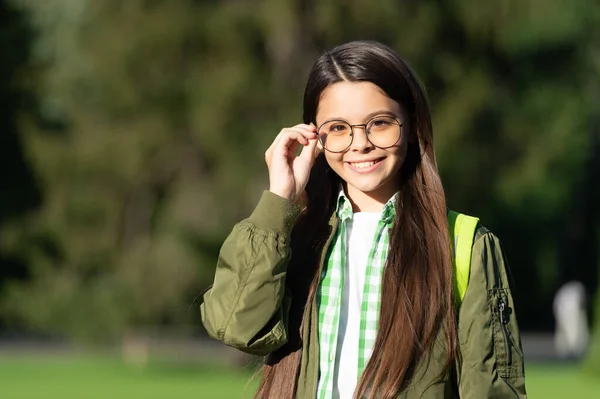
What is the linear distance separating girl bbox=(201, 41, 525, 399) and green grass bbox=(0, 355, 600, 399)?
11349 mm

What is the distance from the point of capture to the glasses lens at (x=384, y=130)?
3.63 m

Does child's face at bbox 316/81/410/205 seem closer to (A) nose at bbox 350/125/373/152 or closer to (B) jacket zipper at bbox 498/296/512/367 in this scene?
(A) nose at bbox 350/125/373/152

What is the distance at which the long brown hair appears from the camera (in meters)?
3.43

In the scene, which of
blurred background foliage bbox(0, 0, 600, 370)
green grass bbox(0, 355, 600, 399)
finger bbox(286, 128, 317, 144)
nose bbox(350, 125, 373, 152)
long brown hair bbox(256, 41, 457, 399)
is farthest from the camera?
Answer: blurred background foliage bbox(0, 0, 600, 370)

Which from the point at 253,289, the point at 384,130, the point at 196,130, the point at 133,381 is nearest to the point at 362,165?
the point at 384,130

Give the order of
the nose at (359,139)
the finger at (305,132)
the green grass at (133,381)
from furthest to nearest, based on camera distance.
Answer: the green grass at (133,381) → the finger at (305,132) → the nose at (359,139)

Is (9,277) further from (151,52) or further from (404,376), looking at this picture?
(404,376)

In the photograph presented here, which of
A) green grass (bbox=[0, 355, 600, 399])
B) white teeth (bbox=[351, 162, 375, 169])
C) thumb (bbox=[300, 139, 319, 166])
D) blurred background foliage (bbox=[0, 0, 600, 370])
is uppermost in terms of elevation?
blurred background foliage (bbox=[0, 0, 600, 370])

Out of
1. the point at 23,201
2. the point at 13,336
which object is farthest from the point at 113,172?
the point at 13,336

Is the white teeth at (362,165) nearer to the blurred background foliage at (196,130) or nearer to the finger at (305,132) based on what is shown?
the finger at (305,132)

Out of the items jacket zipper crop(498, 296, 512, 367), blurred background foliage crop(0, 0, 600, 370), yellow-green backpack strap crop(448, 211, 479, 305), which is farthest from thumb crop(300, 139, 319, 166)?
blurred background foliage crop(0, 0, 600, 370)

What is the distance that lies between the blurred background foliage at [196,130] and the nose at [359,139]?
16352 mm

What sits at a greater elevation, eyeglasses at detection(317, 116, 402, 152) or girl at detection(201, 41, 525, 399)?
eyeglasses at detection(317, 116, 402, 152)

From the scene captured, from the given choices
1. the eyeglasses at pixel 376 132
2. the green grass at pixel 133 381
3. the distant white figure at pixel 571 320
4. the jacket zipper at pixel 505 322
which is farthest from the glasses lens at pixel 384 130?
the distant white figure at pixel 571 320
